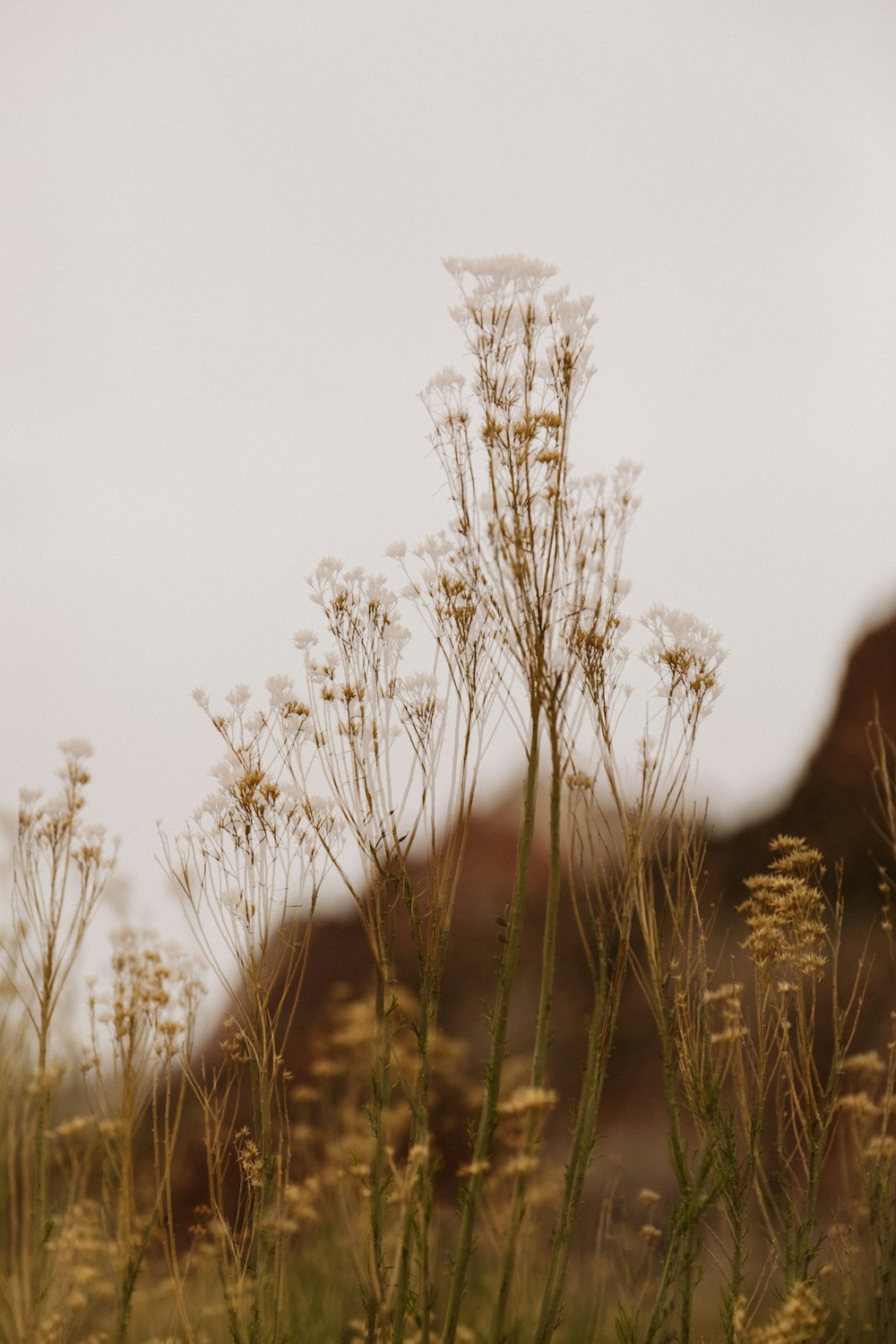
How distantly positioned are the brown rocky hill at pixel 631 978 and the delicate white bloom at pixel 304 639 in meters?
2.94

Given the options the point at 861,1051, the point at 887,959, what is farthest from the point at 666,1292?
the point at 887,959

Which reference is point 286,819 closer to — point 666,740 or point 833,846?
point 666,740

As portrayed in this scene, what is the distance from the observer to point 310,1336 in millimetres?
3324

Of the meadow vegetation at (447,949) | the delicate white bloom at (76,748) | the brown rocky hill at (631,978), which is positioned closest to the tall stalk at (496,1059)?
the meadow vegetation at (447,949)

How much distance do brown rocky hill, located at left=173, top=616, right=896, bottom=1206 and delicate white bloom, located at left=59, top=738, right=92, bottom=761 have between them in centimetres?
270

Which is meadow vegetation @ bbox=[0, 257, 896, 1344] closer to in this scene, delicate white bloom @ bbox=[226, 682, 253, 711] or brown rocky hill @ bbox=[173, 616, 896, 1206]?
delicate white bloom @ bbox=[226, 682, 253, 711]

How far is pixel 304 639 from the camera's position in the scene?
2486mm

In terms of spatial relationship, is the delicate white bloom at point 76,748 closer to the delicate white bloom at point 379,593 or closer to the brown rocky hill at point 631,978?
the delicate white bloom at point 379,593

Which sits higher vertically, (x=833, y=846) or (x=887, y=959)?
(x=833, y=846)

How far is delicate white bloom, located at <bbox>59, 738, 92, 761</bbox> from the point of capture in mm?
2598

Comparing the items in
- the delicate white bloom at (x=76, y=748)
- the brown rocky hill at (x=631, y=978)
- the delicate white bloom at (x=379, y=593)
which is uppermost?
the delicate white bloom at (x=379, y=593)

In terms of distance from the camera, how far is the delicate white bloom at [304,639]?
8.13ft

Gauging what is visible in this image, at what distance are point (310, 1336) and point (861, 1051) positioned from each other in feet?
9.86

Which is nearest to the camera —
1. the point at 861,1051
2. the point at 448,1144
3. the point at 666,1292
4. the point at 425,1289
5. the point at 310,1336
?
the point at 425,1289
